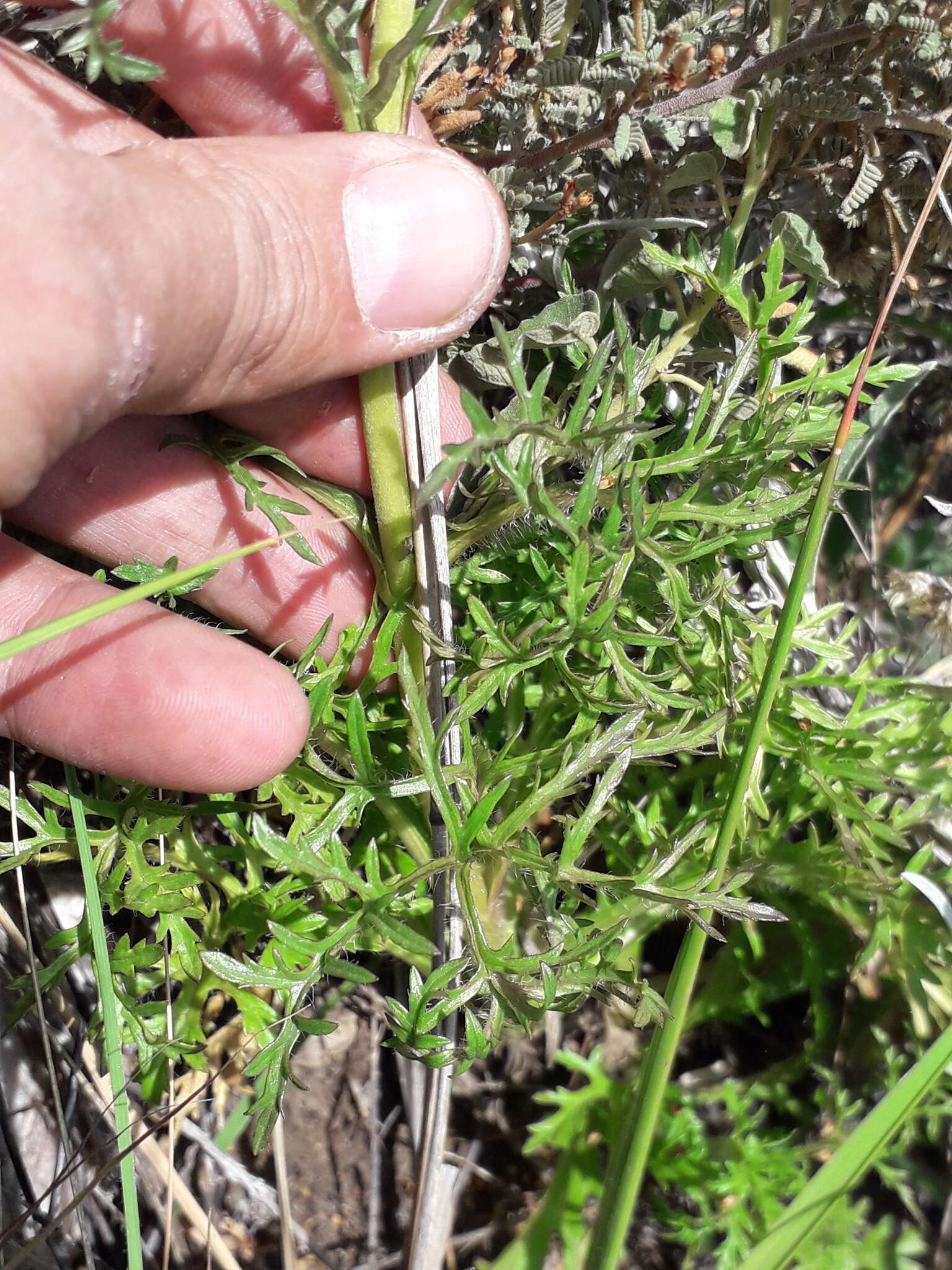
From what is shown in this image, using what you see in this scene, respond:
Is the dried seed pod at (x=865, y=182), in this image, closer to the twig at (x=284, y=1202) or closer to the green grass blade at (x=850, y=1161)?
the green grass blade at (x=850, y=1161)

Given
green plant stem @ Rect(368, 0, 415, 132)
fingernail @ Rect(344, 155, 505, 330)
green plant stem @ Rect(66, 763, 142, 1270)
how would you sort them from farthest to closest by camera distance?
green plant stem @ Rect(66, 763, 142, 1270) → fingernail @ Rect(344, 155, 505, 330) → green plant stem @ Rect(368, 0, 415, 132)

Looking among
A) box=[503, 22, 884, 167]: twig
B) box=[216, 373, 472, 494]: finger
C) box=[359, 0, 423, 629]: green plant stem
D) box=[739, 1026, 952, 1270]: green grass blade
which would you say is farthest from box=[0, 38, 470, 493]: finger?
box=[739, 1026, 952, 1270]: green grass blade

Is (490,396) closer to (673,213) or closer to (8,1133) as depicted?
(673,213)

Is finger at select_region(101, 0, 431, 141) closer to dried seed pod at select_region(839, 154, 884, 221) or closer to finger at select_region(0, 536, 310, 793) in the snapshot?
dried seed pod at select_region(839, 154, 884, 221)

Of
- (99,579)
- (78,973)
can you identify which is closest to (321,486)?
(99,579)

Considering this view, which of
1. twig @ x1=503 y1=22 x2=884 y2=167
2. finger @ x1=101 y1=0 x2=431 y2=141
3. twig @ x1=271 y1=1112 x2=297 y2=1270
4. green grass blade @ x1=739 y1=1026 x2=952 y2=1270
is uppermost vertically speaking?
finger @ x1=101 y1=0 x2=431 y2=141

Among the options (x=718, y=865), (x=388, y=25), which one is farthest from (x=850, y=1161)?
(x=388, y=25)

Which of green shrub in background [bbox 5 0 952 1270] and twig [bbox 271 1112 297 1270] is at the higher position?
green shrub in background [bbox 5 0 952 1270]
